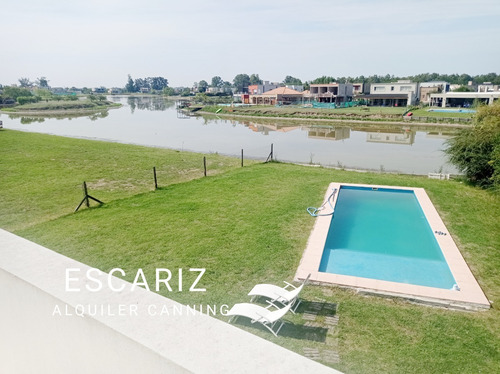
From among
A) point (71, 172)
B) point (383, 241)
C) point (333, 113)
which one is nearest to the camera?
point (383, 241)

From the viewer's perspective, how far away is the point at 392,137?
31766 millimetres

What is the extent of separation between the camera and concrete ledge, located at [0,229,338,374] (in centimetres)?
132

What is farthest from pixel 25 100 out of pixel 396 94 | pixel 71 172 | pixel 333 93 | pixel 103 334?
pixel 103 334

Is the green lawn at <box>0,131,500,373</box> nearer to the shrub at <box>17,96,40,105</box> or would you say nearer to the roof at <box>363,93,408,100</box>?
the roof at <box>363,93,408,100</box>

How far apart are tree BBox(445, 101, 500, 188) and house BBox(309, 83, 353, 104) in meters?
54.8

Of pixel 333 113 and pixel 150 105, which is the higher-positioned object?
pixel 150 105

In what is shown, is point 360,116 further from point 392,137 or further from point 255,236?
point 255,236

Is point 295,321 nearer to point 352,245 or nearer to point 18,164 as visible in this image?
point 352,245

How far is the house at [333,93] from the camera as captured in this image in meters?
66.6

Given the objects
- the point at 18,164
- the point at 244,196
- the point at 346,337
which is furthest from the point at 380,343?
the point at 18,164

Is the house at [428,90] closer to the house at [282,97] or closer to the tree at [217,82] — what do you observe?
the house at [282,97]

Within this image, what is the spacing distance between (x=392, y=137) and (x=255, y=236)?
90.9 feet

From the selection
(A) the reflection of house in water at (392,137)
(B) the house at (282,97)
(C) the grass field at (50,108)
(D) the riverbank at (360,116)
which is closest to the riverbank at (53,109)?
(C) the grass field at (50,108)

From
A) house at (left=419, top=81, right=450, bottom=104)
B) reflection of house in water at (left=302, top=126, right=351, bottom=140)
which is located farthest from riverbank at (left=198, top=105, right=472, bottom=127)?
house at (left=419, top=81, right=450, bottom=104)
